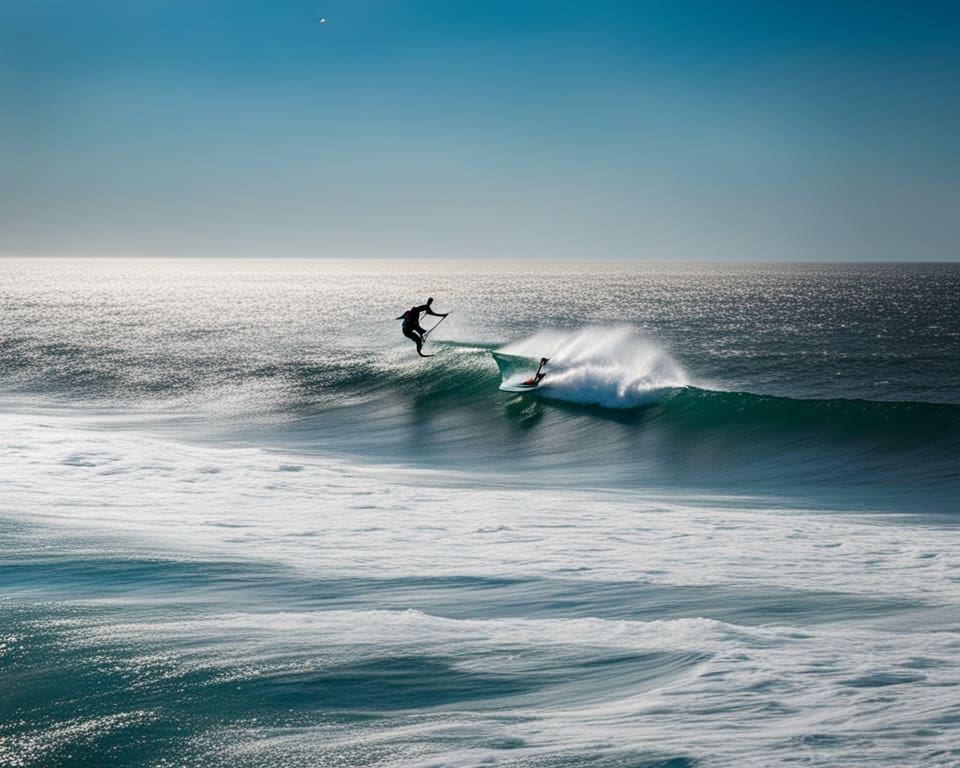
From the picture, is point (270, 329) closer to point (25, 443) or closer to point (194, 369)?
point (194, 369)

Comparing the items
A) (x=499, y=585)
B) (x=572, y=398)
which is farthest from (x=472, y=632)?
(x=572, y=398)

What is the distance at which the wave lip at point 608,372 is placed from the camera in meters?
23.2

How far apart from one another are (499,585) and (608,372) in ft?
52.6

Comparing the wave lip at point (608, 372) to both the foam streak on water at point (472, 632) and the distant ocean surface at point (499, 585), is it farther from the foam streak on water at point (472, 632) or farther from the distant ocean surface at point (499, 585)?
the foam streak on water at point (472, 632)

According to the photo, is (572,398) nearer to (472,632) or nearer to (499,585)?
(499,585)

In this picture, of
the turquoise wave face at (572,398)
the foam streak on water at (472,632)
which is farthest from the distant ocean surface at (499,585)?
the turquoise wave face at (572,398)

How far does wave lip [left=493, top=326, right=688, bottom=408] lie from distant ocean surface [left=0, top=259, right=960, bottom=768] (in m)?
0.11

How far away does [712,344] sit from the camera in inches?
2089

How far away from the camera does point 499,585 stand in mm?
8602

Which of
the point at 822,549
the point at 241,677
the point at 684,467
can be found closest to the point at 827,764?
the point at 241,677

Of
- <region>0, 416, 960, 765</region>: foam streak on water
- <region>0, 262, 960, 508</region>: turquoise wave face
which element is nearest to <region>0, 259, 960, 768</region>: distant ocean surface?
<region>0, 416, 960, 765</region>: foam streak on water

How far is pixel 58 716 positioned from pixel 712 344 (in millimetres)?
49758

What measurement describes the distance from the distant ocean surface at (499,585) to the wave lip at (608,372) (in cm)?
11

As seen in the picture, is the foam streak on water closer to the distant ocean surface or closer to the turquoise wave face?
the distant ocean surface
